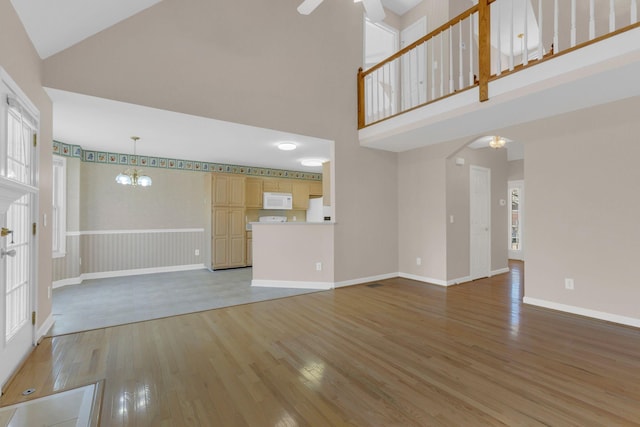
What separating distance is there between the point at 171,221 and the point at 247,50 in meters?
3.97

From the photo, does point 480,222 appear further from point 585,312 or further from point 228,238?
point 228,238

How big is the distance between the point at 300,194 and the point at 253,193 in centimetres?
127

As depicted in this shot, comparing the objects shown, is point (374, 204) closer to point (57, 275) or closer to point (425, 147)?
point (425, 147)

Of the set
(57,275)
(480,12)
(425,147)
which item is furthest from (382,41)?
(57,275)

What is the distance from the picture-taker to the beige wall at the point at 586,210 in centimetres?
301

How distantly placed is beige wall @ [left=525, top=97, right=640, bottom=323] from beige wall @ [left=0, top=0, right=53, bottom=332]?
5145 millimetres

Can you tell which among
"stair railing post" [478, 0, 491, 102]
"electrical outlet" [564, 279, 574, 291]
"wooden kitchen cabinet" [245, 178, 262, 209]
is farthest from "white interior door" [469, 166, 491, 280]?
"wooden kitchen cabinet" [245, 178, 262, 209]

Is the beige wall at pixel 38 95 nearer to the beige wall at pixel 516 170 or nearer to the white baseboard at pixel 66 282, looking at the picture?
the white baseboard at pixel 66 282

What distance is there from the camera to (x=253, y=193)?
6797 millimetres

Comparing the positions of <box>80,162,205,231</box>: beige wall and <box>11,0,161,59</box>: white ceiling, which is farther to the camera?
<box>80,162,205,231</box>: beige wall

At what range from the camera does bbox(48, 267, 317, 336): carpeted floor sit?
10.7 ft

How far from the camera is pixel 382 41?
6.14m

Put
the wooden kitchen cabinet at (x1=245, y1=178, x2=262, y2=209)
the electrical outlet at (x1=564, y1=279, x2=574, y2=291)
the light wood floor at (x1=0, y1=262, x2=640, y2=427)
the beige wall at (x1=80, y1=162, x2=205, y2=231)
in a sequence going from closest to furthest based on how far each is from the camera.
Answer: the light wood floor at (x1=0, y1=262, x2=640, y2=427)
the electrical outlet at (x1=564, y1=279, x2=574, y2=291)
the beige wall at (x1=80, y1=162, x2=205, y2=231)
the wooden kitchen cabinet at (x1=245, y1=178, x2=262, y2=209)

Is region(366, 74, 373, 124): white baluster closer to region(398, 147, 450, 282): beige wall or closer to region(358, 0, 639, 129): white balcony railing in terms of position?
region(358, 0, 639, 129): white balcony railing
